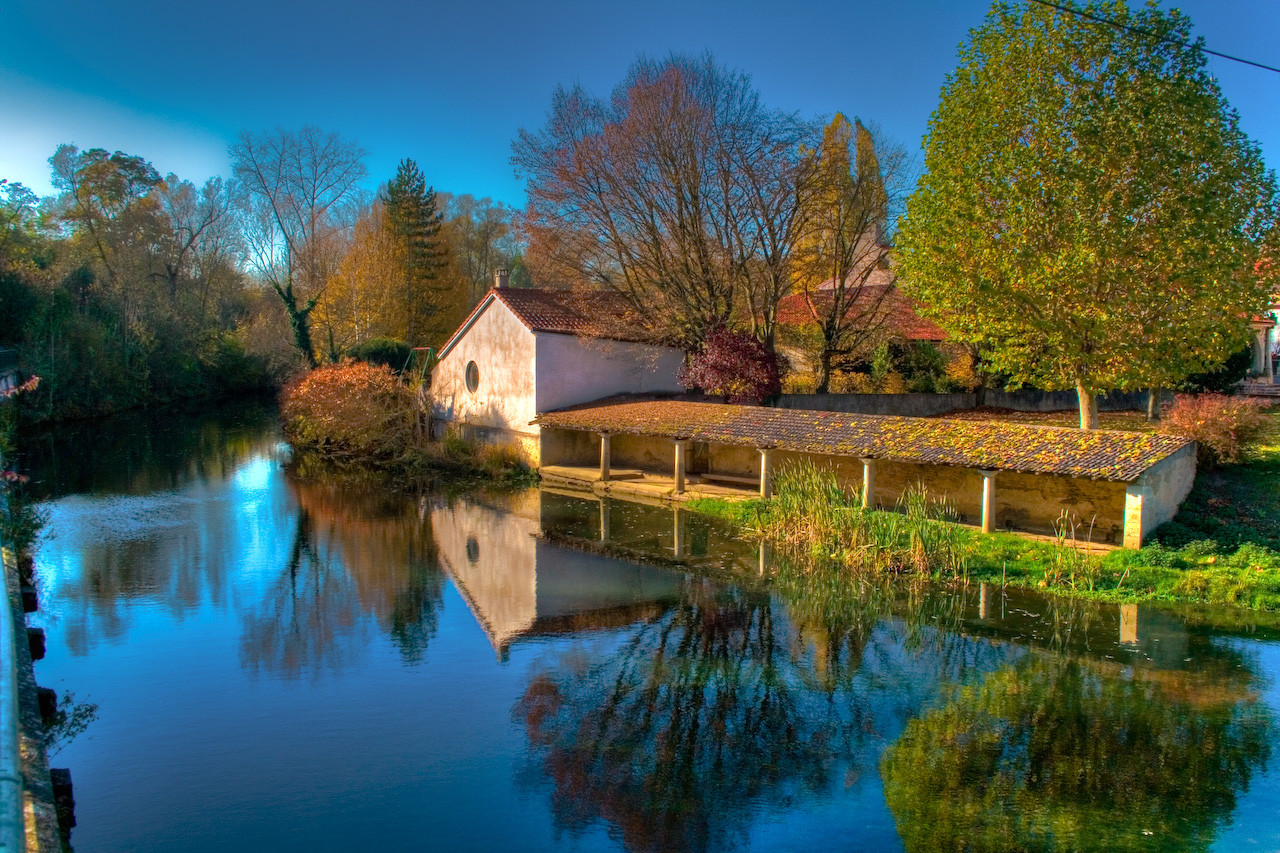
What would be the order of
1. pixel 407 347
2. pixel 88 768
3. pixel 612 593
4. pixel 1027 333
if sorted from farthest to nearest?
pixel 407 347 → pixel 1027 333 → pixel 612 593 → pixel 88 768

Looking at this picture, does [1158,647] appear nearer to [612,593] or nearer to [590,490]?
[612,593]

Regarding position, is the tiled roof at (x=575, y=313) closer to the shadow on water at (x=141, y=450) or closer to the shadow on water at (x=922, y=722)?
the shadow on water at (x=141, y=450)

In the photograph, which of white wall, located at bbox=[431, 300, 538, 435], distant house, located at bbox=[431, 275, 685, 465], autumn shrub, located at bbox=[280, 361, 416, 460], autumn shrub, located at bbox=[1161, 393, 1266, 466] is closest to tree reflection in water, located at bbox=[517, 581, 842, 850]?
autumn shrub, located at bbox=[1161, 393, 1266, 466]

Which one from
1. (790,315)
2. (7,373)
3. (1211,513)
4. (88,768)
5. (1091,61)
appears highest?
(1091,61)

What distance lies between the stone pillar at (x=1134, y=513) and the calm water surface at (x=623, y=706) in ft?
7.46

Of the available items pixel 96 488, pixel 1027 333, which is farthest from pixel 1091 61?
pixel 96 488

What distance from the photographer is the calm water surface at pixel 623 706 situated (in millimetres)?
7367

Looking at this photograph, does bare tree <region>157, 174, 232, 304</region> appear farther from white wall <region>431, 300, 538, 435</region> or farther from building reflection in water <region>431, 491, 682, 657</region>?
building reflection in water <region>431, 491, 682, 657</region>

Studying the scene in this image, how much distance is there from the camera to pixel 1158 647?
11.3 metres

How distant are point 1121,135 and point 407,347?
116 feet

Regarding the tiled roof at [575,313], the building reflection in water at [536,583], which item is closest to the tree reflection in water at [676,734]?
the building reflection in water at [536,583]

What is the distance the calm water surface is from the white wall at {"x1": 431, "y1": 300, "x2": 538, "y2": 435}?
29.3 ft

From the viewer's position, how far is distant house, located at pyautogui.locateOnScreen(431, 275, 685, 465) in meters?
24.9

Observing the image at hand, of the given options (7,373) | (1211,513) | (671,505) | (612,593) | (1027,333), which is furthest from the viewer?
(7,373)
